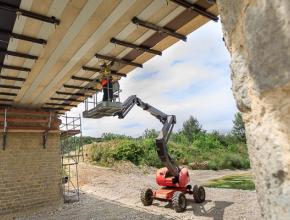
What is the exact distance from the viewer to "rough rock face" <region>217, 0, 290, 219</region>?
1.46 m

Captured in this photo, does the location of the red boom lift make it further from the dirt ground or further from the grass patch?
the grass patch

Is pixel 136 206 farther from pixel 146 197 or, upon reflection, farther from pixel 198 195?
pixel 198 195

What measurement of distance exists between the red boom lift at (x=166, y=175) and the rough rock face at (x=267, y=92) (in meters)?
9.11

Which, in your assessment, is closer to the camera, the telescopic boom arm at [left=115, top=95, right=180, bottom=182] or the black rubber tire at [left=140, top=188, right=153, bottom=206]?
the telescopic boom arm at [left=115, top=95, right=180, bottom=182]

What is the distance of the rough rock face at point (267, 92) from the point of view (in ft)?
4.78

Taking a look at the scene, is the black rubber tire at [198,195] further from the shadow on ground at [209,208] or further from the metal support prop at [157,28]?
the metal support prop at [157,28]

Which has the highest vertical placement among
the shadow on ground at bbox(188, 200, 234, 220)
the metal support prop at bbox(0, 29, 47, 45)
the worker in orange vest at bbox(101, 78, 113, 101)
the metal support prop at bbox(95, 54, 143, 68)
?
the metal support prop at bbox(0, 29, 47, 45)

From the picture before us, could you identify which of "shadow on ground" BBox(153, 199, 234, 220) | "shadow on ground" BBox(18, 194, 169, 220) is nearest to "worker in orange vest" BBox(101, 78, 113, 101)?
"shadow on ground" BBox(18, 194, 169, 220)

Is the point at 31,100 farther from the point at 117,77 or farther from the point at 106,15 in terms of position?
the point at 106,15

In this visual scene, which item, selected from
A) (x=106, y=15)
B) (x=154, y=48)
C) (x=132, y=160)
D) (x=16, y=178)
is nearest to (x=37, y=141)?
(x=16, y=178)

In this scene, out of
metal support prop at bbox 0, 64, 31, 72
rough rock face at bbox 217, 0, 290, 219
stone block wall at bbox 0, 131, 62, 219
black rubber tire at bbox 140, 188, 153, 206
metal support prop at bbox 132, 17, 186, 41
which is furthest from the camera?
stone block wall at bbox 0, 131, 62, 219

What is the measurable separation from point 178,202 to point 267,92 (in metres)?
9.66

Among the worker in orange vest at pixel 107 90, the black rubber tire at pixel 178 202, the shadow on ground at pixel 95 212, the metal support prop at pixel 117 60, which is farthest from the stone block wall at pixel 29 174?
the metal support prop at pixel 117 60

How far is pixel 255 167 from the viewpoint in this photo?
67.3 inches
